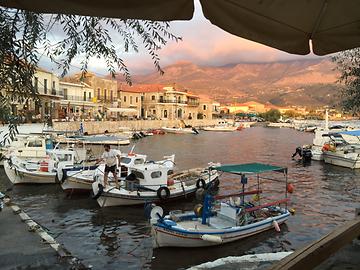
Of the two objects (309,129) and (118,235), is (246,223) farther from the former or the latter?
(309,129)

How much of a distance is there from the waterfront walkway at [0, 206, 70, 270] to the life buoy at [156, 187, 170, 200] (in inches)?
296

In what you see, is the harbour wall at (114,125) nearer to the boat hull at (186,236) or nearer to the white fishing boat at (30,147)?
the white fishing boat at (30,147)

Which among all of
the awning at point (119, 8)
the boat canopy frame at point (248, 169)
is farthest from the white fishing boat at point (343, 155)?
the awning at point (119, 8)

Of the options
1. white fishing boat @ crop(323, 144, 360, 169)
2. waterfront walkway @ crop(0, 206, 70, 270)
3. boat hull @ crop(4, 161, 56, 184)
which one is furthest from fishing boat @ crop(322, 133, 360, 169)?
waterfront walkway @ crop(0, 206, 70, 270)

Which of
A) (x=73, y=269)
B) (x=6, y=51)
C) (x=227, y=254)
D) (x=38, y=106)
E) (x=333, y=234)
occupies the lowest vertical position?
(x=227, y=254)

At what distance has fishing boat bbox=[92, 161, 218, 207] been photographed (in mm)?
17359

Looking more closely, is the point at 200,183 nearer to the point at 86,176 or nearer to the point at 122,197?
the point at 122,197

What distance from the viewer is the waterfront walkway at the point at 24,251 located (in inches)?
340

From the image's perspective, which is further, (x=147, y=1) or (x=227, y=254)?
(x=227, y=254)

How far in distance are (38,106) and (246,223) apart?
34.5 feet

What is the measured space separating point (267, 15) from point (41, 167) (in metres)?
22.6

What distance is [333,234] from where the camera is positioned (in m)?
3.89

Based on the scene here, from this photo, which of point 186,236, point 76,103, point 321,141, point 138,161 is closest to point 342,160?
point 321,141

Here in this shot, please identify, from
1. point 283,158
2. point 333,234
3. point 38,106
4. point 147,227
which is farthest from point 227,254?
point 283,158
